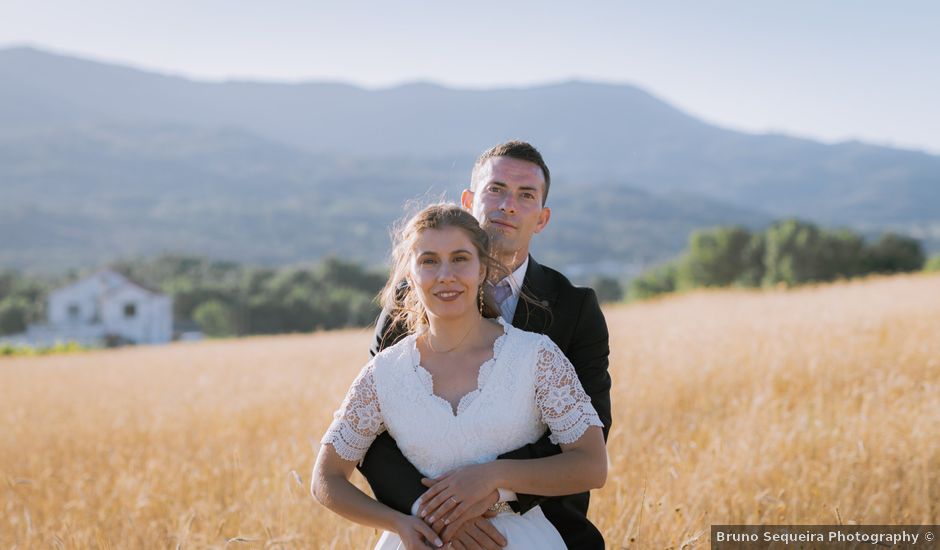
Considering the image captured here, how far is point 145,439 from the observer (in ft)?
30.5

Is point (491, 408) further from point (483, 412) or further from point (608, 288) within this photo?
point (608, 288)

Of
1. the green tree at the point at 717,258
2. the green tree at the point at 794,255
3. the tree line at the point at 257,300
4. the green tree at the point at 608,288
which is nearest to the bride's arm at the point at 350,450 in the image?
the green tree at the point at 794,255

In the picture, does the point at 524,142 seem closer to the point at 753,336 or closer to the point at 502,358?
the point at 502,358

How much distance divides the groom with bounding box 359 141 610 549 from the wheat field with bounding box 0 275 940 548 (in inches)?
23.5

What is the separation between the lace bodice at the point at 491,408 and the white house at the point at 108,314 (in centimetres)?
9732

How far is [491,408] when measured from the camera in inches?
122

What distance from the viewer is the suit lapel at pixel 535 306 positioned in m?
3.63

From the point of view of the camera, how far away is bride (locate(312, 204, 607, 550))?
10.1 feet

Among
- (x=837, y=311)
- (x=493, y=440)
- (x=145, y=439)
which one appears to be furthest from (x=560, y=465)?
(x=837, y=311)

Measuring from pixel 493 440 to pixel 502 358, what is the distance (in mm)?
296

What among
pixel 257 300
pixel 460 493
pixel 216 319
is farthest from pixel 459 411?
pixel 216 319

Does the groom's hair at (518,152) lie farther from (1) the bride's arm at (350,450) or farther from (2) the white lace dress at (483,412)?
(1) the bride's arm at (350,450)

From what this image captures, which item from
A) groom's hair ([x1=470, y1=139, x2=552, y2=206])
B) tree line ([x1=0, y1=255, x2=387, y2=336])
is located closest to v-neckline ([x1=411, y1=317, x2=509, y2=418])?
groom's hair ([x1=470, y1=139, x2=552, y2=206])

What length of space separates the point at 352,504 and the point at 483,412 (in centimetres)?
59
